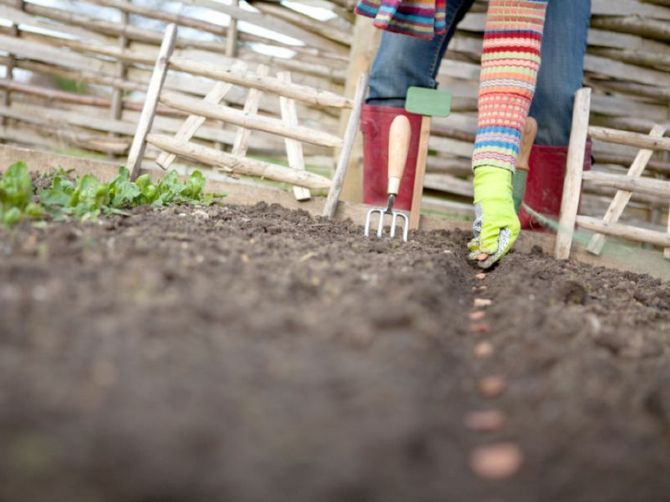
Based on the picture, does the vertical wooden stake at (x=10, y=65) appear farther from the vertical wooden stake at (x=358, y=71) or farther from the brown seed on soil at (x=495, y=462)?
the brown seed on soil at (x=495, y=462)

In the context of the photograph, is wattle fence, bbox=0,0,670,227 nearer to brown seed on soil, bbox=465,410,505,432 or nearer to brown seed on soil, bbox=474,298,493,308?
brown seed on soil, bbox=474,298,493,308

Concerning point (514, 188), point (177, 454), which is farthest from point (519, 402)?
point (514, 188)

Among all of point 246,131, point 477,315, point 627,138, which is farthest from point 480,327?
point 246,131

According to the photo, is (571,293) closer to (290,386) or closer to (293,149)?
(290,386)

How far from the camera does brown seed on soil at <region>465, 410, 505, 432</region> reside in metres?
0.92

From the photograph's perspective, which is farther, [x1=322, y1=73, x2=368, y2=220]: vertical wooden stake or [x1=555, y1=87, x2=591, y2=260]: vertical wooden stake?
[x1=322, y1=73, x2=368, y2=220]: vertical wooden stake

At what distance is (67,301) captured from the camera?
1.02 metres

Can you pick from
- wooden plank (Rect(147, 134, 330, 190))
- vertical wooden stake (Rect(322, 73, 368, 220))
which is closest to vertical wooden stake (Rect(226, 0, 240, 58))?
wooden plank (Rect(147, 134, 330, 190))

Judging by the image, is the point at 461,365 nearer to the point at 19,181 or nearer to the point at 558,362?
the point at 558,362

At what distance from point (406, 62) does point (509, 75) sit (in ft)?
2.12

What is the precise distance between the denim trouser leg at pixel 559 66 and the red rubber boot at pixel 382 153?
1.70 feet

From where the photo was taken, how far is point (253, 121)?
115 inches

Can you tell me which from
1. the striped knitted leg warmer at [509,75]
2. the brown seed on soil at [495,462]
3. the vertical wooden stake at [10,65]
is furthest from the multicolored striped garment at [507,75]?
the vertical wooden stake at [10,65]

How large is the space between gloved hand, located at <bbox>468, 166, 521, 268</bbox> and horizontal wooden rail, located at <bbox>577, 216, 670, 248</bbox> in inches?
22.0
